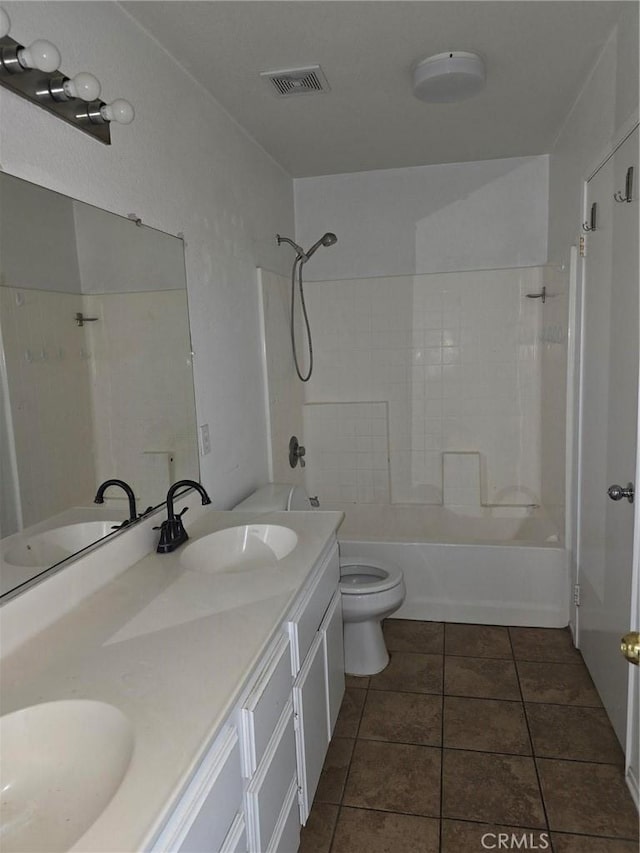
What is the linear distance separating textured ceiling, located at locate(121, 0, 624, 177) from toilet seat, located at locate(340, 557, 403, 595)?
6.66 ft

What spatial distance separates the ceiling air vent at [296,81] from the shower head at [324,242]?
103 centimetres

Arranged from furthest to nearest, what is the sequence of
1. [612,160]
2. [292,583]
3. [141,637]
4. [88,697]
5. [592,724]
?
[592,724] → [612,160] → [292,583] → [141,637] → [88,697]

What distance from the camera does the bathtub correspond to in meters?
3.00

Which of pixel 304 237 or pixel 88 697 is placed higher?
pixel 304 237

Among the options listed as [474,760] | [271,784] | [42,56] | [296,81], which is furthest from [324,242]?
[271,784]

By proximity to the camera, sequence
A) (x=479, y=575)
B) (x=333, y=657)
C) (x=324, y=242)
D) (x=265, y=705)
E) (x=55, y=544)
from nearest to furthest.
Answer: (x=265, y=705) → (x=55, y=544) → (x=333, y=657) → (x=479, y=575) → (x=324, y=242)

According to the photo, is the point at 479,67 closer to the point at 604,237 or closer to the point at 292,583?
the point at 604,237

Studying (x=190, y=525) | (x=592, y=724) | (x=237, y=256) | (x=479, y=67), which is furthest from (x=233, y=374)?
(x=592, y=724)

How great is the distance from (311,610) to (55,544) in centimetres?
74

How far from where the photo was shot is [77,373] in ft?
5.26

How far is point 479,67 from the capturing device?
7.16 ft

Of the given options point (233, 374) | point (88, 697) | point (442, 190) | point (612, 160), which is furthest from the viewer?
point (442, 190)

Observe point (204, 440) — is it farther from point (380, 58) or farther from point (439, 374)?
point (439, 374)

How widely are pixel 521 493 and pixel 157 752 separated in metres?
3.14
